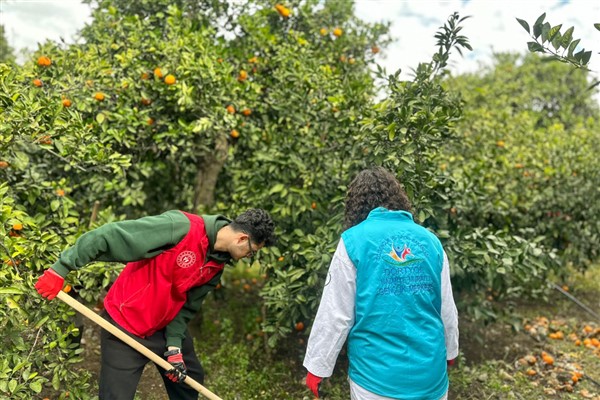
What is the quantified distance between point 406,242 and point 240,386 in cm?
226

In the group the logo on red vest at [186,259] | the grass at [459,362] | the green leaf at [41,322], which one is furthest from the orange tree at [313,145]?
the green leaf at [41,322]

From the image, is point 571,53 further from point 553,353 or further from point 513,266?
point 553,353

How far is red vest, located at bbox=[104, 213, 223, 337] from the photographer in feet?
8.13

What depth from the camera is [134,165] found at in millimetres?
4160

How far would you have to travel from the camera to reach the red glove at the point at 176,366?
2.62 metres

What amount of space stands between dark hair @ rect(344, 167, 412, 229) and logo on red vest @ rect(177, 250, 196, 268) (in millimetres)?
785

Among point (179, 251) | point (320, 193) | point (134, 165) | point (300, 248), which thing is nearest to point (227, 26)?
point (134, 165)

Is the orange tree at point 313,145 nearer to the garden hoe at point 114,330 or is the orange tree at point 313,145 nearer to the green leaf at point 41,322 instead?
the garden hoe at point 114,330

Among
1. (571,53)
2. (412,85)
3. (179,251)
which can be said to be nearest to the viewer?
(571,53)

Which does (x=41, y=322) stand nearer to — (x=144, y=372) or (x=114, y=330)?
(x=114, y=330)

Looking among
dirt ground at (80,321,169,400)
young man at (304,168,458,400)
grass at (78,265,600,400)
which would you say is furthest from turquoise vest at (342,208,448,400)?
dirt ground at (80,321,169,400)

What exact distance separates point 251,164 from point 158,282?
227 centimetres

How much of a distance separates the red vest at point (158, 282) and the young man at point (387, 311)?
0.76 m

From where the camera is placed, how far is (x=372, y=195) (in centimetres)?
215
